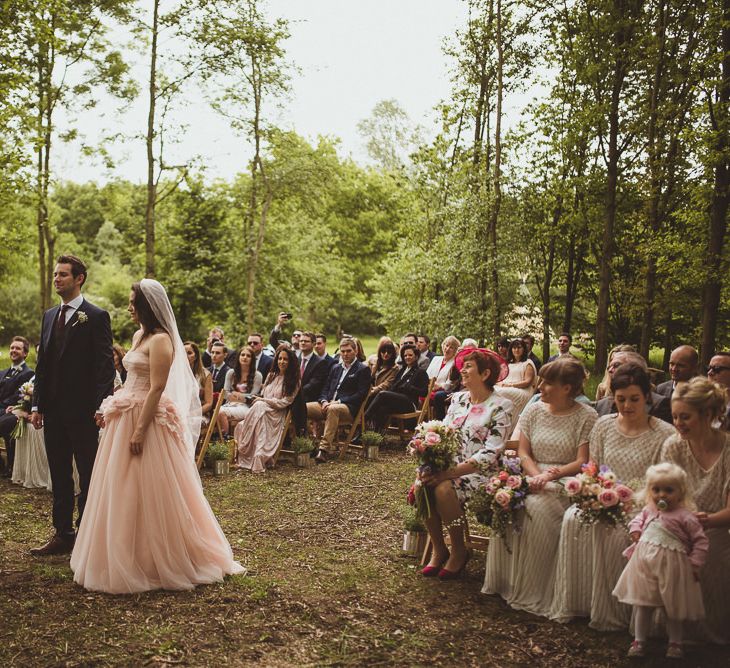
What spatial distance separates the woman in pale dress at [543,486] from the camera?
14.9ft

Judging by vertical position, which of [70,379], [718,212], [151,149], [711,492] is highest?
[151,149]

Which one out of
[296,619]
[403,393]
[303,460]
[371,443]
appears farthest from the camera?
[403,393]

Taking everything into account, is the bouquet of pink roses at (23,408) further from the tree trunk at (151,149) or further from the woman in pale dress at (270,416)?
the tree trunk at (151,149)

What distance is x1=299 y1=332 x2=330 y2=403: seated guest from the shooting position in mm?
10797

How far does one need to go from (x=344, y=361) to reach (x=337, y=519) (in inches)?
151

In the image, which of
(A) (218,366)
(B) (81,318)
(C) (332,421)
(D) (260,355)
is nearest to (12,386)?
(A) (218,366)

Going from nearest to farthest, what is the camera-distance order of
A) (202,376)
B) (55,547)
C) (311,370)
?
(55,547) < (202,376) < (311,370)

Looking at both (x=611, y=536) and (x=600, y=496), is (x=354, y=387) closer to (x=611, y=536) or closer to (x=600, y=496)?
(x=611, y=536)

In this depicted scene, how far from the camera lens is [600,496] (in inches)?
155

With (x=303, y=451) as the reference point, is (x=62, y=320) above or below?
above

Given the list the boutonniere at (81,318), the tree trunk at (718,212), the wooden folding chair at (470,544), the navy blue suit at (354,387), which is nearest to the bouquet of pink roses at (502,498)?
the wooden folding chair at (470,544)

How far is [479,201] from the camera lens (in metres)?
18.3

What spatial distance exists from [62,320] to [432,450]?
Answer: 2864mm

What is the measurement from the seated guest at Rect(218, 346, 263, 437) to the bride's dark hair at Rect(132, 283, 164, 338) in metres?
5.14
